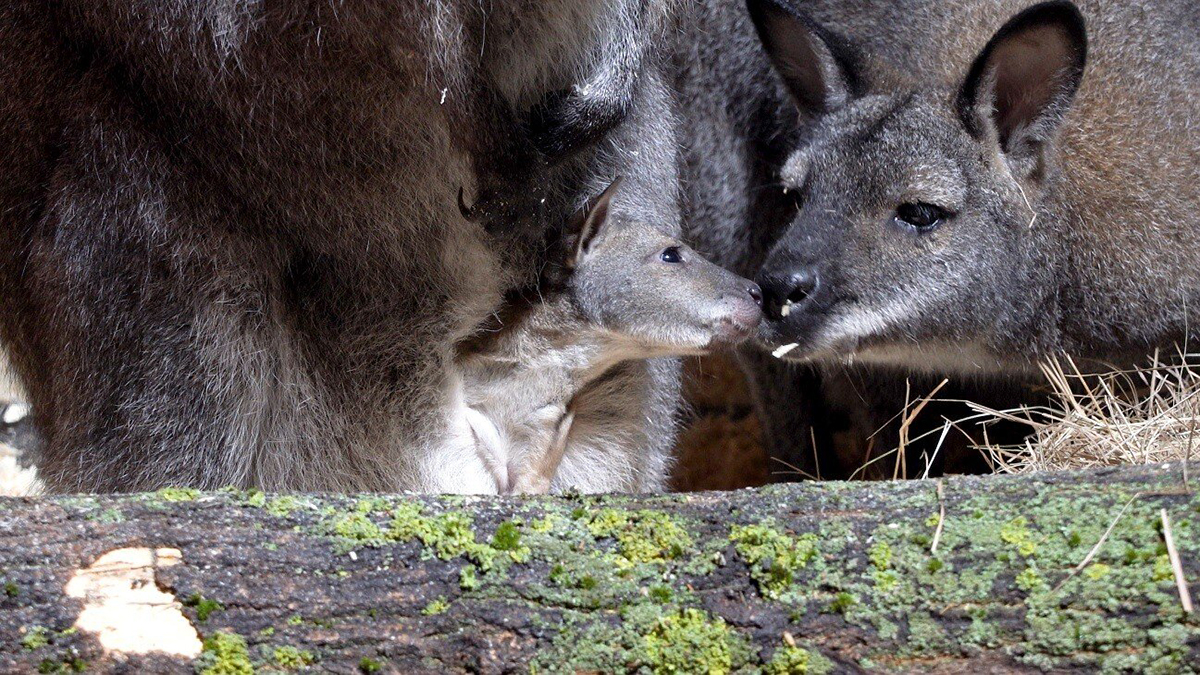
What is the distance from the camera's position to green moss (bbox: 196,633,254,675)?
2025mm

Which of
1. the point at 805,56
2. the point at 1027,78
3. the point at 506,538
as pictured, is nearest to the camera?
the point at 506,538

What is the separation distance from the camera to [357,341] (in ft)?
11.2

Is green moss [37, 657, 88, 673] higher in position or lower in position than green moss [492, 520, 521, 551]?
lower

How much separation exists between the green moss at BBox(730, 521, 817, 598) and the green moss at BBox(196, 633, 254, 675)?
84cm

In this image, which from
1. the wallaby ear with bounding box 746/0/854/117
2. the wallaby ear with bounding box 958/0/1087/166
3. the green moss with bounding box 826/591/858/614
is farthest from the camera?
the wallaby ear with bounding box 746/0/854/117

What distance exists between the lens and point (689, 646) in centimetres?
207

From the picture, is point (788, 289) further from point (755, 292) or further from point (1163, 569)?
point (1163, 569)

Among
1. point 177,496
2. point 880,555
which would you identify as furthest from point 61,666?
point 880,555

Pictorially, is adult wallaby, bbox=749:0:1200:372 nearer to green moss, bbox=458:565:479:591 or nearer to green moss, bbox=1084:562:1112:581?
green moss, bbox=1084:562:1112:581

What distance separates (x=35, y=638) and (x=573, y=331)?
1846 mm

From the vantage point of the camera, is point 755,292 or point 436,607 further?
point 755,292

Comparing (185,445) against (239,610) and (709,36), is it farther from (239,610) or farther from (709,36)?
(709,36)

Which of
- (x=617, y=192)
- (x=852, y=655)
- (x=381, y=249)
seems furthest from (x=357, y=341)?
(x=852, y=655)

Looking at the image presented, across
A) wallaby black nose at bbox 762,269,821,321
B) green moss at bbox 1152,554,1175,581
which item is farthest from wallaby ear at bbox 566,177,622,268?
green moss at bbox 1152,554,1175,581
